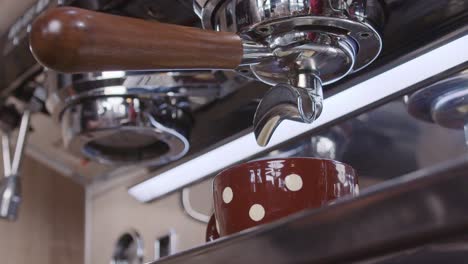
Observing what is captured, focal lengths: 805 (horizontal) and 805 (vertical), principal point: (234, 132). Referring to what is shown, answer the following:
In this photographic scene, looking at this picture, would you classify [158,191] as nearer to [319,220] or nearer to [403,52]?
[403,52]

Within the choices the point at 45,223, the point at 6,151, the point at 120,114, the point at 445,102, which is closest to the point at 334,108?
the point at 445,102

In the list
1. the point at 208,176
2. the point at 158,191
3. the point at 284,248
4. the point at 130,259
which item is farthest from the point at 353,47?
the point at 130,259

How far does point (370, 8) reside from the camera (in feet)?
1.90

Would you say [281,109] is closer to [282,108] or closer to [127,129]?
[282,108]

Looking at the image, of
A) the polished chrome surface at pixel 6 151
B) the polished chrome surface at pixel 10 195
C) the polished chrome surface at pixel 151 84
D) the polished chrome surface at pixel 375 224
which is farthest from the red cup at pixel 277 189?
the polished chrome surface at pixel 6 151

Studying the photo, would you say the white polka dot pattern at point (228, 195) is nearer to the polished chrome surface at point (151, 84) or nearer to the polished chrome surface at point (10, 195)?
the polished chrome surface at point (151, 84)

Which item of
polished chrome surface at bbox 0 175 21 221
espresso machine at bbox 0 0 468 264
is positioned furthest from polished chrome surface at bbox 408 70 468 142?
polished chrome surface at bbox 0 175 21 221

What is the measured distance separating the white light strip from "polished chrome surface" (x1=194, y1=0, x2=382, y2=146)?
73 millimetres

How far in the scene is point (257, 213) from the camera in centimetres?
50

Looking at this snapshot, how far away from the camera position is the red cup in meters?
0.50

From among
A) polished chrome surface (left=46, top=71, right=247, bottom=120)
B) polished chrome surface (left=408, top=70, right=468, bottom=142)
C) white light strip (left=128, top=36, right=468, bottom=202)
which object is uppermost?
polished chrome surface (left=46, top=71, right=247, bottom=120)

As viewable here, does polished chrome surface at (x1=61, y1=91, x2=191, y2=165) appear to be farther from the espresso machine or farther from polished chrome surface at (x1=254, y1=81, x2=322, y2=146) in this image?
polished chrome surface at (x1=254, y1=81, x2=322, y2=146)

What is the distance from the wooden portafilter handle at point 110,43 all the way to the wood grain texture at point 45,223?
0.85 m

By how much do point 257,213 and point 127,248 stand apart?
670 millimetres
